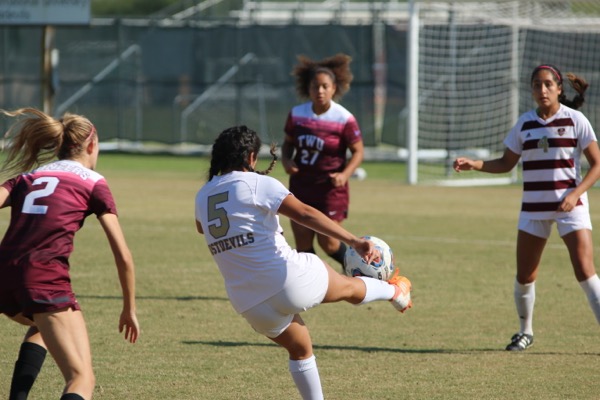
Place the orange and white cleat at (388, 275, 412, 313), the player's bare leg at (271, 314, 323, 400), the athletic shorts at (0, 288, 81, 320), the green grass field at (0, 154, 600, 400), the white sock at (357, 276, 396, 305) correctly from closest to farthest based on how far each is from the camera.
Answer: the athletic shorts at (0, 288, 81, 320) < the player's bare leg at (271, 314, 323, 400) < the white sock at (357, 276, 396, 305) < the orange and white cleat at (388, 275, 412, 313) < the green grass field at (0, 154, 600, 400)

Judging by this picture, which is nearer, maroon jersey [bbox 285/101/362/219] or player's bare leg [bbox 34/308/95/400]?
player's bare leg [bbox 34/308/95/400]

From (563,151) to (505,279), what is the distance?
357 centimetres

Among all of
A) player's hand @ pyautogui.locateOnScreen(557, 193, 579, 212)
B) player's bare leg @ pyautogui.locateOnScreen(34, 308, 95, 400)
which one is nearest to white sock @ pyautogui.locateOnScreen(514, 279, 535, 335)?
player's hand @ pyautogui.locateOnScreen(557, 193, 579, 212)

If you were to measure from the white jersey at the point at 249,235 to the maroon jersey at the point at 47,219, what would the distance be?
60cm

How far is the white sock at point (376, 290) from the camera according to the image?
19.1ft

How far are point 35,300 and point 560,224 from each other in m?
4.06

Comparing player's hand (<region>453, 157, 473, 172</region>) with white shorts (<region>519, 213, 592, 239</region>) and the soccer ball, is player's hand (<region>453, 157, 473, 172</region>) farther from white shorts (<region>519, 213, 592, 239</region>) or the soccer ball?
the soccer ball

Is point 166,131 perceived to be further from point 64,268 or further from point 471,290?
point 64,268

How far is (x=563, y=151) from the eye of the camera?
7496 mm

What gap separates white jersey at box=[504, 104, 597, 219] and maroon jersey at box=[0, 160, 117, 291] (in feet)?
11.9

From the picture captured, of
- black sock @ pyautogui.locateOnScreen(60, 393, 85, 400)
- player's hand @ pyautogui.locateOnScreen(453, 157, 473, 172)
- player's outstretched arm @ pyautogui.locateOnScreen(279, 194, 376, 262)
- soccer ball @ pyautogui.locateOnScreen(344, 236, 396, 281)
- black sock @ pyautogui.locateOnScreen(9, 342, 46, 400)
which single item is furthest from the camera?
player's hand @ pyautogui.locateOnScreen(453, 157, 473, 172)

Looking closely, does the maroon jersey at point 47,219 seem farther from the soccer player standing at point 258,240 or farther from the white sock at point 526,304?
the white sock at point 526,304

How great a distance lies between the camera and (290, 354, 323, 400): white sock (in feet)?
18.0

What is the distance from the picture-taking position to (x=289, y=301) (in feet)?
17.2
